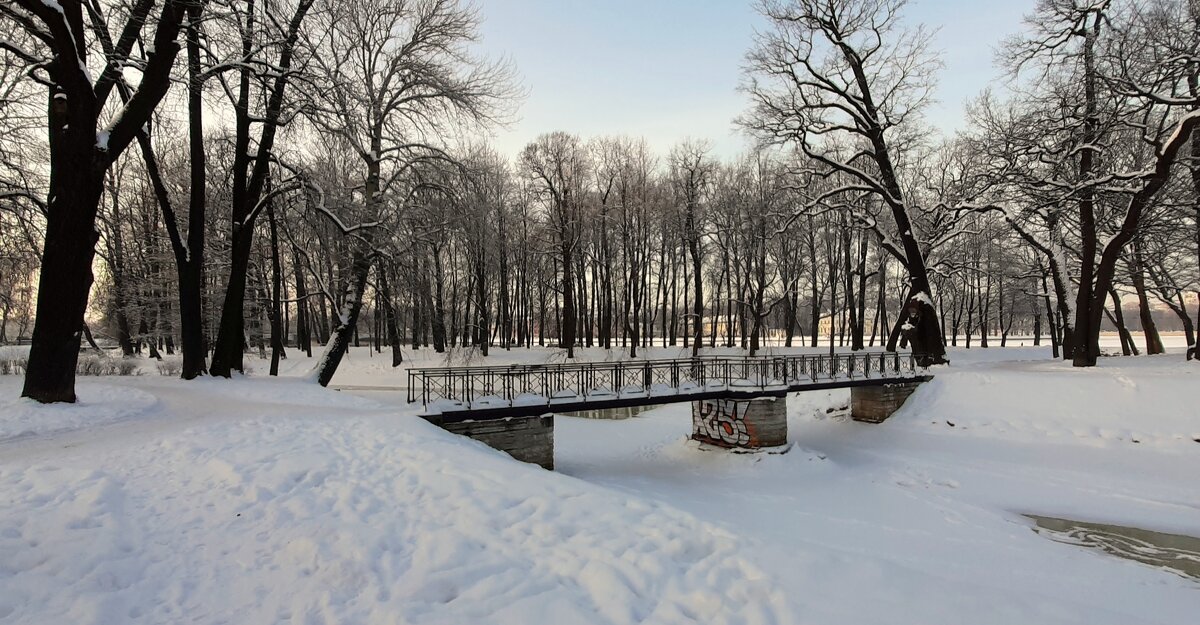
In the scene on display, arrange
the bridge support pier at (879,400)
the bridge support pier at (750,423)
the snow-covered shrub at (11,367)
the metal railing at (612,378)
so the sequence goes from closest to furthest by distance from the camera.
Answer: the metal railing at (612,378) → the snow-covered shrub at (11,367) → the bridge support pier at (750,423) → the bridge support pier at (879,400)

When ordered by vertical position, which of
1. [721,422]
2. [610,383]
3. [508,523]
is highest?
[610,383]

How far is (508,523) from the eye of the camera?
5410 mm

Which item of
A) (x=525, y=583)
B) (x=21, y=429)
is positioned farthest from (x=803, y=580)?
(x=21, y=429)

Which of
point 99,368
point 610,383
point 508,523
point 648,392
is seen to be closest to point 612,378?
point 610,383

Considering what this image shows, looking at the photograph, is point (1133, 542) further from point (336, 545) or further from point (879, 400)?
point (336, 545)

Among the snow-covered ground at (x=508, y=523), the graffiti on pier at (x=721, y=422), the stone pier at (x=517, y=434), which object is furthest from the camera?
the graffiti on pier at (x=721, y=422)

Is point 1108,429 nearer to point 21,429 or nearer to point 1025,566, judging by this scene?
point 1025,566

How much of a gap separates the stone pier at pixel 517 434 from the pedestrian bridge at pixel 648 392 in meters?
0.02

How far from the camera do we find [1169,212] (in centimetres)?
1689

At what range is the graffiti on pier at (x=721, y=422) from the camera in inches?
565

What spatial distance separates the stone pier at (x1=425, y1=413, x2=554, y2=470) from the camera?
34.5 ft

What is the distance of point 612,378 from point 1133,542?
974 centimetres

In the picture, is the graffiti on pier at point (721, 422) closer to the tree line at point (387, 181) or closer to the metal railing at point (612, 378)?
the metal railing at point (612, 378)

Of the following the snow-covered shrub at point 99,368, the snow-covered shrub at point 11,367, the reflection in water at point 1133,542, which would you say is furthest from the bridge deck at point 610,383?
the snow-covered shrub at point 11,367
